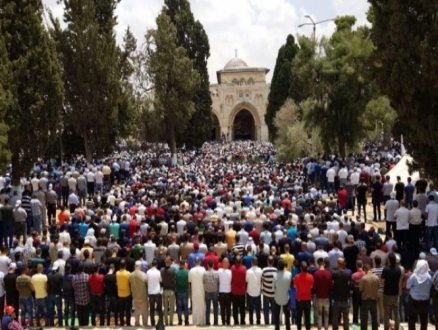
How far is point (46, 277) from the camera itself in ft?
29.7

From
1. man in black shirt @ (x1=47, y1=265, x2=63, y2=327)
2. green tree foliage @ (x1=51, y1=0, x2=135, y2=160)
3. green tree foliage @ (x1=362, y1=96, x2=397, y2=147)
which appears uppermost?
green tree foliage @ (x1=51, y1=0, x2=135, y2=160)

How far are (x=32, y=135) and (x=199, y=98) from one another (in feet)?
81.7

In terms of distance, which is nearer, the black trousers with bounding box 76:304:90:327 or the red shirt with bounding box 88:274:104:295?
the red shirt with bounding box 88:274:104:295

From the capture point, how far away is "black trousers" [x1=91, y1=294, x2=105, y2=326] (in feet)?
30.1

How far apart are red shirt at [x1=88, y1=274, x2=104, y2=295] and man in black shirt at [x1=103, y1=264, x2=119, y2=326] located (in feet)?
0.23

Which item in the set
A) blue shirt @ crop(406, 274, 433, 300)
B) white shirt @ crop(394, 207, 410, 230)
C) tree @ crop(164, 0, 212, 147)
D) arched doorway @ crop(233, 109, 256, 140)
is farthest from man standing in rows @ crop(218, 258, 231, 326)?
arched doorway @ crop(233, 109, 256, 140)

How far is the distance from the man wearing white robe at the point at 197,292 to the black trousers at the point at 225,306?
1.01 feet

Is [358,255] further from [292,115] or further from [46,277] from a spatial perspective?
[292,115]

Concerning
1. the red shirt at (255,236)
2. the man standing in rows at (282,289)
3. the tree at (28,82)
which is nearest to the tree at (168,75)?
the tree at (28,82)

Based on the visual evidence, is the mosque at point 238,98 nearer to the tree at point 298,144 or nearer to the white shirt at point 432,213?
the tree at point 298,144

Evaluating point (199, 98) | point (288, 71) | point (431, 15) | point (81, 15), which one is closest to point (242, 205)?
point (431, 15)

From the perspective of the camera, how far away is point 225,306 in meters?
9.27

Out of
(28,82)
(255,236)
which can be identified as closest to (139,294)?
(255,236)

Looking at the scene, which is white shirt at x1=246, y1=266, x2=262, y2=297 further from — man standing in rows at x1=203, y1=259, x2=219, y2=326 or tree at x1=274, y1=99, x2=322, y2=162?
tree at x1=274, y1=99, x2=322, y2=162
